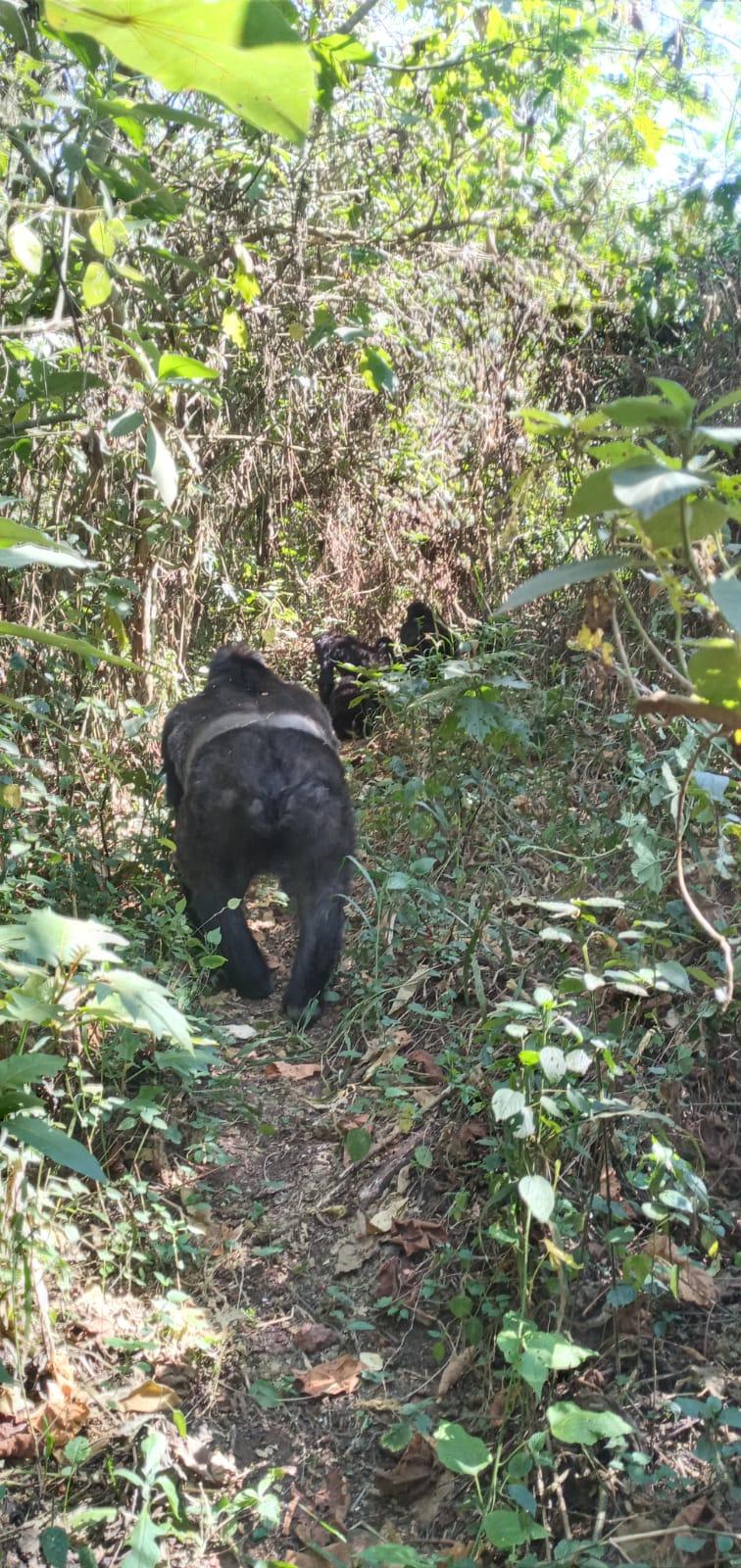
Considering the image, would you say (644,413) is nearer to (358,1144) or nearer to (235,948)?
(358,1144)

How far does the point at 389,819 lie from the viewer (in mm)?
5410

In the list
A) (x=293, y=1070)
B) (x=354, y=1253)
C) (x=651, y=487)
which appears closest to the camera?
(x=651, y=487)

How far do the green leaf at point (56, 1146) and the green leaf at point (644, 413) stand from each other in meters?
1.09

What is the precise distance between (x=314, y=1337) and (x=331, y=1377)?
0.14 metres

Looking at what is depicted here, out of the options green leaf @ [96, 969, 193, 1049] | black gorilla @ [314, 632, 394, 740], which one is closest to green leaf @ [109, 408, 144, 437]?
green leaf @ [96, 969, 193, 1049]

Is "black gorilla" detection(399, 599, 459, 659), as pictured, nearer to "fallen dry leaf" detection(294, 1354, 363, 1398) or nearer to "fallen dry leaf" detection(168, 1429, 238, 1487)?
"fallen dry leaf" detection(294, 1354, 363, 1398)

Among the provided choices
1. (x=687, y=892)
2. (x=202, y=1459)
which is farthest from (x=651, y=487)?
(x=202, y=1459)

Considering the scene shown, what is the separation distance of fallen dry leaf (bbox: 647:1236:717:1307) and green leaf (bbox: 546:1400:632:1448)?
1.49 ft

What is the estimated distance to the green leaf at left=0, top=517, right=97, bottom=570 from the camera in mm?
1164

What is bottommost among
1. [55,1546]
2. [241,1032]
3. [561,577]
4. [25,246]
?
[241,1032]

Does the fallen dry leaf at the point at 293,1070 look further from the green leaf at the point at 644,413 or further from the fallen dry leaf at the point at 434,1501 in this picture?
the green leaf at the point at 644,413

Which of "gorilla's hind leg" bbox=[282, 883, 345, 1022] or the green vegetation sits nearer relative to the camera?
the green vegetation

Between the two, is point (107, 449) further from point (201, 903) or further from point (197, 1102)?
point (197, 1102)

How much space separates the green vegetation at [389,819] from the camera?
7.14 feet
